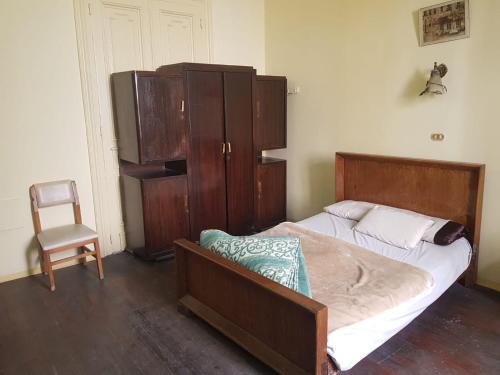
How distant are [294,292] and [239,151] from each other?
232 centimetres

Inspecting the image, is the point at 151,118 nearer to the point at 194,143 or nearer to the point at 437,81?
the point at 194,143

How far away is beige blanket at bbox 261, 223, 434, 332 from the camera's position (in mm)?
1972

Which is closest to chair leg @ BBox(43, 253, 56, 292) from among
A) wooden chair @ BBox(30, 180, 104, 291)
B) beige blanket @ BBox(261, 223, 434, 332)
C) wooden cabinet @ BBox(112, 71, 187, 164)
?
wooden chair @ BBox(30, 180, 104, 291)

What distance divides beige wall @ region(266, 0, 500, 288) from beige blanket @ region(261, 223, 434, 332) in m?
1.03

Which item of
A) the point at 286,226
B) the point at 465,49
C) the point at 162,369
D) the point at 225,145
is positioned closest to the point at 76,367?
the point at 162,369

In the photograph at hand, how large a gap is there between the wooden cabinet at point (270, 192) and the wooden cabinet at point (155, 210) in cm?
93

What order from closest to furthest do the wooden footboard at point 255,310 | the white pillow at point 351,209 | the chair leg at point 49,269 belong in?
the wooden footboard at point 255,310, the chair leg at point 49,269, the white pillow at point 351,209

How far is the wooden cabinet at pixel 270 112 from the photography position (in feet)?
13.3

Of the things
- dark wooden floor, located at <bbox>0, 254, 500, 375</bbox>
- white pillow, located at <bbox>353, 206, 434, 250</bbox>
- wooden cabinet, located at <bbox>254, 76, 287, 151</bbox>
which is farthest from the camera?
wooden cabinet, located at <bbox>254, 76, 287, 151</bbox>

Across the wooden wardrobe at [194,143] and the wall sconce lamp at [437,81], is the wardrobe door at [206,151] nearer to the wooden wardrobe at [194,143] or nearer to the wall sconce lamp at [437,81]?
the wooden wardrobe at [194,143]

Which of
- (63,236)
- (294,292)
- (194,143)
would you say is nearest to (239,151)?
(194,143)

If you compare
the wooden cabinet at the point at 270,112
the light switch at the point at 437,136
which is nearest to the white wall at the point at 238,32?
the wooden cabinet at the point at 270,112

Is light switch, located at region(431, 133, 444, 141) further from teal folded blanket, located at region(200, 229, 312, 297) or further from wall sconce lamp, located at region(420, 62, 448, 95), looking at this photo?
teal folded blanket, located at region(200, 229, 312, 297)

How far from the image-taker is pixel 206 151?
3.68m
